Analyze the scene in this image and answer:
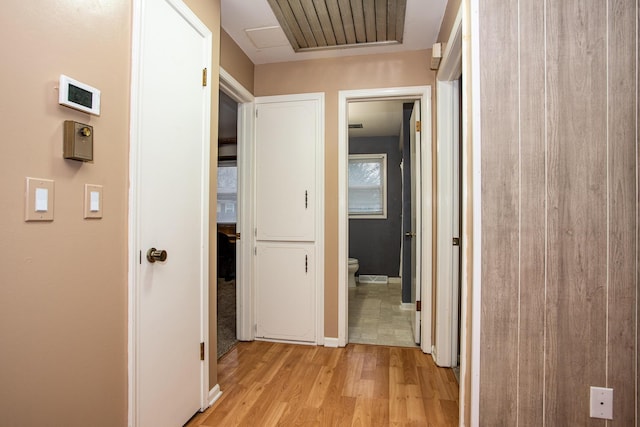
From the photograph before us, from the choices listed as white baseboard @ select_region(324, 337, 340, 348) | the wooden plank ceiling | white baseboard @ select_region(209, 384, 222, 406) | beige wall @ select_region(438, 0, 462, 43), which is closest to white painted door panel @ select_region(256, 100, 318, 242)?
the wooden plank ceiling

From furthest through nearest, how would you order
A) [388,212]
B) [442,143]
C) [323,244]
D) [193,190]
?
1. [388,212]
2. [323,244]
3. [442,143]
4. [193,190]

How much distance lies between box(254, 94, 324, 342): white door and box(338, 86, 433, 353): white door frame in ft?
0.63

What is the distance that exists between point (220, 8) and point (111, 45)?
1087mm

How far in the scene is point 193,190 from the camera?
174 cm

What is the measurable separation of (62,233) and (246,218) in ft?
5.75

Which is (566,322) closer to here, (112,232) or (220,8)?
(112,232)

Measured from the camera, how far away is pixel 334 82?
2734mm

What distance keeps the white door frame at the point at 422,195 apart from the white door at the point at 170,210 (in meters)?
1.20

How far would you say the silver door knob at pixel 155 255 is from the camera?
1.41m

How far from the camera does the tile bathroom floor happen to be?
2881 mm

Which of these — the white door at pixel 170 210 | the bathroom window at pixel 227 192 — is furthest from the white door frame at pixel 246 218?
the bathroom window at pixel 227 192

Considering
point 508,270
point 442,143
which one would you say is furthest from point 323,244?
point 508,270

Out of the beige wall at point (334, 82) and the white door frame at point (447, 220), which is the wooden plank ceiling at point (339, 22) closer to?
the beige wall at point (334, 82)

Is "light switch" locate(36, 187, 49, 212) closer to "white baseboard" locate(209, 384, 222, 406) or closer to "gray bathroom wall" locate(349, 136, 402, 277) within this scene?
"white baseboard" locate(209, 384, 222, 406)
